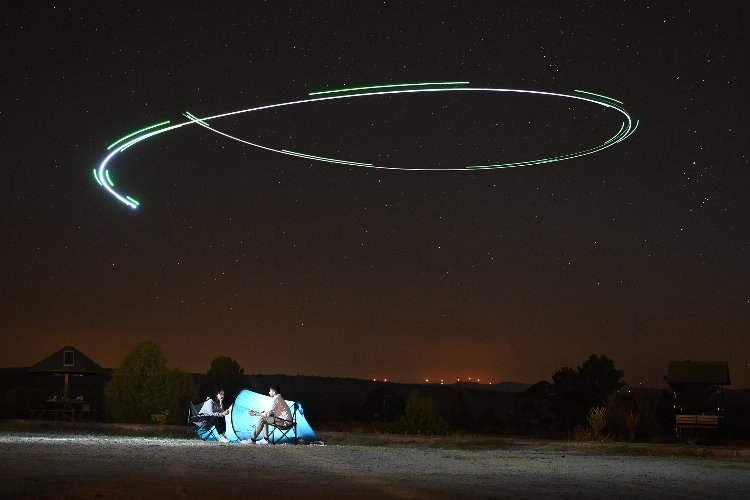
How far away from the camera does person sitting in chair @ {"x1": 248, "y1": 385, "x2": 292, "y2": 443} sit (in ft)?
71.8

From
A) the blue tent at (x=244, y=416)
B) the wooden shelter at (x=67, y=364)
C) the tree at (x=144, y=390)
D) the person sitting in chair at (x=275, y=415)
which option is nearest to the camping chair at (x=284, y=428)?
the person sitting in chair at (x=275, y=415)

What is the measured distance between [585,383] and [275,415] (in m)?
30.0

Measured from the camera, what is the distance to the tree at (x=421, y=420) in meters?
30.3

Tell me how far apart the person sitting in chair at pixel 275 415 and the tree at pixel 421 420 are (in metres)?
8.77

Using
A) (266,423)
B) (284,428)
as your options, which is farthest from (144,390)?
(284,428)

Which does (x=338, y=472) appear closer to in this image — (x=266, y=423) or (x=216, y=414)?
(x=266, y=423)

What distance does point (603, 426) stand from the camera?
27750mm

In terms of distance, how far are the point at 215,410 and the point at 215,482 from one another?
11674mm

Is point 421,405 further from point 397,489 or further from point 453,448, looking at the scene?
point 397,489

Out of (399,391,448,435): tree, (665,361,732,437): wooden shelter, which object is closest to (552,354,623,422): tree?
(665,361,732,437): wooden shelter

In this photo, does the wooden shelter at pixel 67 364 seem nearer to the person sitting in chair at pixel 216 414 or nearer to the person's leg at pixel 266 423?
the person sitting in chair at pixel 216 414

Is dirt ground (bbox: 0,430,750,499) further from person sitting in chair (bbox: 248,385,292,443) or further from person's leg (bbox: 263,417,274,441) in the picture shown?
person's leg (bbox: 263,417,274,441)

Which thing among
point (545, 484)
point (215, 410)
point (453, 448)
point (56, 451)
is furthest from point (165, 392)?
point (545, 484)

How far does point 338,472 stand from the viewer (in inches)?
538
